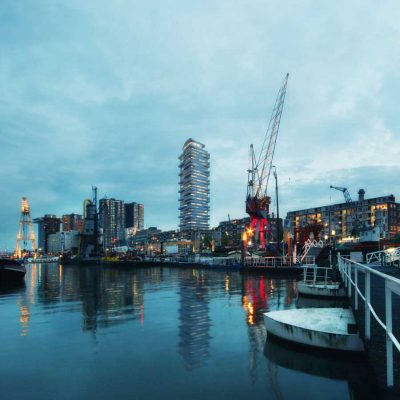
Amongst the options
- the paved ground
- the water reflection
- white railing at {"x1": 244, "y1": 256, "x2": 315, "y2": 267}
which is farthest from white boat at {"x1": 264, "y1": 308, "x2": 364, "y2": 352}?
white railing at {"x1": 244, "y1": 256, "x2": 315, "y2": 267}

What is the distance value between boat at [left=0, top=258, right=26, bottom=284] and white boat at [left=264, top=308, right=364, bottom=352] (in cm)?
4647

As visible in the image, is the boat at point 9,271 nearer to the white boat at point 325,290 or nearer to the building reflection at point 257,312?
the building reflection at point 257,312

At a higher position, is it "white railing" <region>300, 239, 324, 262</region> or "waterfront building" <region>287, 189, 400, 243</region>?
"waterfront building" <region>287, 189, 400, 243</region>

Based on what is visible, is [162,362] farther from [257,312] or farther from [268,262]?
[268,262]

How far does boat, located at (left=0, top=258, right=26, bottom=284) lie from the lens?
50.7 m

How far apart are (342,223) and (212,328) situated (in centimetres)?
17907

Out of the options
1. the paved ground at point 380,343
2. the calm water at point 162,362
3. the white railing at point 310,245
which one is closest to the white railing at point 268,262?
the white railing at point 310,245

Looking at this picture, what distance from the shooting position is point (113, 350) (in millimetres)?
14438

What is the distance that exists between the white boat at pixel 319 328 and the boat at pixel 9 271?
46471mm

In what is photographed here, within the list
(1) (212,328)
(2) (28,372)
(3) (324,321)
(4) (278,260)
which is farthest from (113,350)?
(4) (278,260)

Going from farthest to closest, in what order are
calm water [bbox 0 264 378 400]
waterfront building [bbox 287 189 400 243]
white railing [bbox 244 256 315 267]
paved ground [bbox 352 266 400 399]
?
waterfront building [bbox 287 189 400 243]
white railing [bbox 244 256 315 267]
calm water [bbox 0 264 378 400]
paved ground [bbox 352 266 400 399]

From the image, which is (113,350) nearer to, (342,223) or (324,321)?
(324,321)

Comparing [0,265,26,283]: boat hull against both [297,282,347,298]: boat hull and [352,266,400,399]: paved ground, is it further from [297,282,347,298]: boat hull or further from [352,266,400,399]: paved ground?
[352,266,400,399]: paved ground

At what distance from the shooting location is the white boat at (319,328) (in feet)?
41.2
